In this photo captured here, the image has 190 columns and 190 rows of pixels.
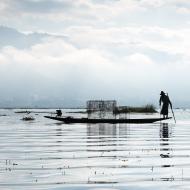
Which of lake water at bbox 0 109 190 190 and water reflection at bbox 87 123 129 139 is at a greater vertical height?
lake water at bbox 0 109 190 190

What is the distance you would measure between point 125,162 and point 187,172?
3.84 metres

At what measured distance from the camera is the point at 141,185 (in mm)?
15203

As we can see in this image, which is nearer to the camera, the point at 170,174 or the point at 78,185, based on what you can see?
the point at 78,185

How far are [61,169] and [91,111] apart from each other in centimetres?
5519

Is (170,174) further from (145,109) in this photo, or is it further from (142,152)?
(145,109)

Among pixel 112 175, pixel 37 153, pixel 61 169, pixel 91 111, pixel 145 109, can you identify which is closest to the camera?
pixel 112 175

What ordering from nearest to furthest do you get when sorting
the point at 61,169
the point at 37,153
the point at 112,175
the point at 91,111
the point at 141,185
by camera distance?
the point at 141,185, the point at 112,175, the point at 61,169, the point at 37,153, the point at 91,111

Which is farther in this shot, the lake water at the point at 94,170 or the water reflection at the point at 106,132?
the water reflection at the point at 106,132

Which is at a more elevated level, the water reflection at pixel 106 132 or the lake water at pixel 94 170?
the lake water at pixel 94 170

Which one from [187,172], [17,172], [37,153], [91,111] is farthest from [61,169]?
[91,111]

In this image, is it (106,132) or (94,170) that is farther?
(106,132)

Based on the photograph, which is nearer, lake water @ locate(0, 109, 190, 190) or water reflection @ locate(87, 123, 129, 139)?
lake water @ locate(0, 109, 190, 190)

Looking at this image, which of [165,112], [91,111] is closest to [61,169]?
[165,112]

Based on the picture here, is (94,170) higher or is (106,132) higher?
(94,170)
